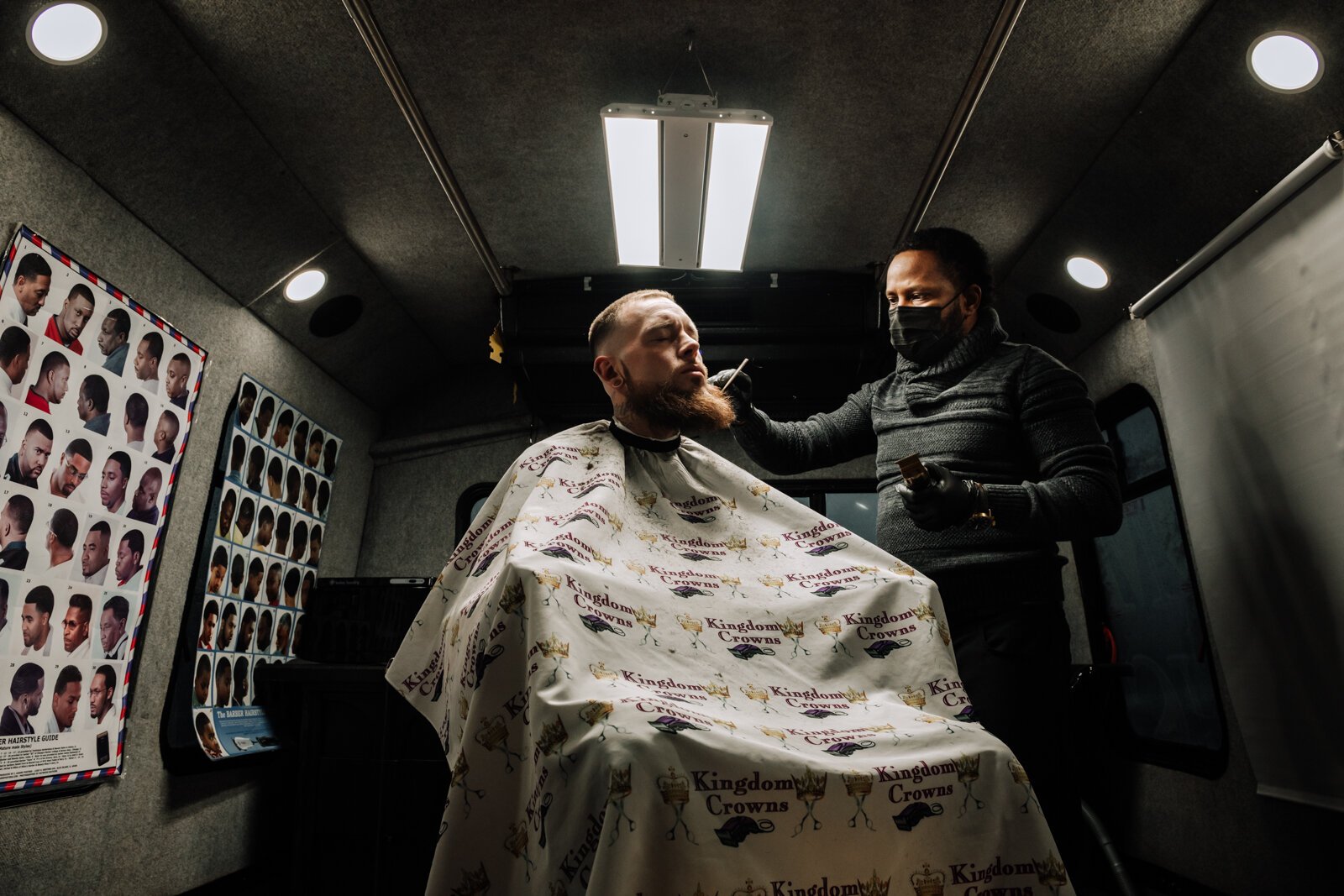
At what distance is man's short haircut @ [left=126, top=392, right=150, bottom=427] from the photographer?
2541mm

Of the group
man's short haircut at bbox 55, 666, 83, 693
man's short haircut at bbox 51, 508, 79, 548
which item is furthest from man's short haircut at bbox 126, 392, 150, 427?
man's short haircut at bbox 55, 666, 83, 693

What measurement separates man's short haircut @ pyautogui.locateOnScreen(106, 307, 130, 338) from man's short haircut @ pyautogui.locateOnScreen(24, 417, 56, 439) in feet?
1.36

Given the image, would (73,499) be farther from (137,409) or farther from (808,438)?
(808,438)

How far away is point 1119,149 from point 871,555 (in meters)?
2.01

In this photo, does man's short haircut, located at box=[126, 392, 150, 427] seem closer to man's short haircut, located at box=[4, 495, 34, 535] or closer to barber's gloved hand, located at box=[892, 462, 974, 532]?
man's short haircut, located at box=[4, 495, 34, 535]

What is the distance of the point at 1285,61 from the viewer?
6.47ft

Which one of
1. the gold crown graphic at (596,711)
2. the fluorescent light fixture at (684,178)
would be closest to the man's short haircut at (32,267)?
the fluorescent light fixture at (684,178)

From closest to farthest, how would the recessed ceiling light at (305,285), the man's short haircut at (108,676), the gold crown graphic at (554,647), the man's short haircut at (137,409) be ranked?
the gold crown graphic at (554,647)
the man's short haircut at (108,676)
the man's short haircut at (137,409)
the recessed ceiling light at (305,285)

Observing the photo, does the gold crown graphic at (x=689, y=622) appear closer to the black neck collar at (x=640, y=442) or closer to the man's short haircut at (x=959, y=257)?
the black neck collar at (x=640, y=442)

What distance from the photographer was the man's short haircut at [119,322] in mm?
2459

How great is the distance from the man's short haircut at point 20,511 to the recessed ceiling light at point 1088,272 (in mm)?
3808

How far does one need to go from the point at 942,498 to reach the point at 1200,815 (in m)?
2.42

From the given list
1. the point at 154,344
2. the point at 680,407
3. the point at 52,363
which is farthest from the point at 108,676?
the point at 680,407

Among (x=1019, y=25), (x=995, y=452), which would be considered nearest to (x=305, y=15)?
(x=1019, y=25)
